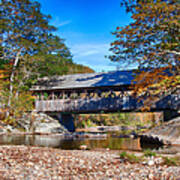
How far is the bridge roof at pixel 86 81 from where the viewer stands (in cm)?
2111

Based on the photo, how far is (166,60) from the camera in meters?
14.0

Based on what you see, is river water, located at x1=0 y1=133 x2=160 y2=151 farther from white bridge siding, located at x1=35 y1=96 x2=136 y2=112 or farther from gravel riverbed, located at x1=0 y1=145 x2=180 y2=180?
white bridge siding, located at x1=35 y1=96 x2=136 y2=112

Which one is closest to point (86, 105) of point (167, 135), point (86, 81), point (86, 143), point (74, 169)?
point (86, 81)

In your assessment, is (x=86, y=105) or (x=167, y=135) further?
(x=86, y=105)

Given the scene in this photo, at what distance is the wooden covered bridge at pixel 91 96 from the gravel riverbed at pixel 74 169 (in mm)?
13675

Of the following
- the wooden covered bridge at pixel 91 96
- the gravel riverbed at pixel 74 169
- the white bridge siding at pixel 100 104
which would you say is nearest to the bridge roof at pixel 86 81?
the wooden covered bridge at pixel 91 96

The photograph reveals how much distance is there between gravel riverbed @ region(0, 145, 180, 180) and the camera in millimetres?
4961

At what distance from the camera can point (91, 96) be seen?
22969 millimetres

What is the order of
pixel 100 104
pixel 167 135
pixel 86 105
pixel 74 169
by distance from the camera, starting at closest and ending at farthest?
pixel 74 169 → pixel 167 135 → pixel 100 104 → pixel 86 105

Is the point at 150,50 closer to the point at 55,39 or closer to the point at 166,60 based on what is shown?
the point at 166,60

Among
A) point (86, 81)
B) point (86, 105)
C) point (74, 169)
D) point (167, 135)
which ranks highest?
point (86, 81)

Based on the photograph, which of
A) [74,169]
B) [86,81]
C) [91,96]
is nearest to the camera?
[74,169]

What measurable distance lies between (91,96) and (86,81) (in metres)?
1.57

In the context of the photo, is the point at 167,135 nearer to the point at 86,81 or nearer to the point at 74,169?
the point at 74,169
